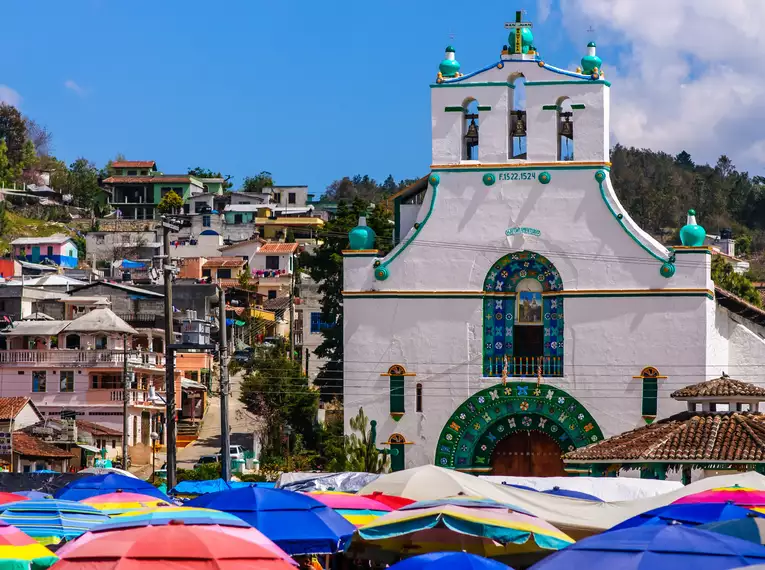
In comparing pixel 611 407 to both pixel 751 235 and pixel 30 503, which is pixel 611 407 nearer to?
pixel 30 503

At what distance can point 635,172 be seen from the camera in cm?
14788

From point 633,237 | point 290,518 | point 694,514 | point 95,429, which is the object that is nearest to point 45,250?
point 95,429

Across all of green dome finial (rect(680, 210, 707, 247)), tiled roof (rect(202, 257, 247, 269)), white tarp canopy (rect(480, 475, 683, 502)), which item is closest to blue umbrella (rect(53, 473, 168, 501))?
white tarp canopy (rect(480, 475, 683, 502))

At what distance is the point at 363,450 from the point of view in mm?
45906

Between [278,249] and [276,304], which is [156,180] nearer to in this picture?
[278,249]

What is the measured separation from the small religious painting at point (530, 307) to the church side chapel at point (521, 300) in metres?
0.05

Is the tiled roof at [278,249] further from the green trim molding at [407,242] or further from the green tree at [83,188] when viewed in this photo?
the green trim molding at [407,242]

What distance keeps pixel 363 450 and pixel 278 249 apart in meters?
57.0

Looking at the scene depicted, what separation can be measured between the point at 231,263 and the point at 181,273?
300cm

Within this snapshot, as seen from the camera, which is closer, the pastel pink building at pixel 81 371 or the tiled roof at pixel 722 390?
the tiled roof at pixel 722 390

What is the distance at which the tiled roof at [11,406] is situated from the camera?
5444 centimetres

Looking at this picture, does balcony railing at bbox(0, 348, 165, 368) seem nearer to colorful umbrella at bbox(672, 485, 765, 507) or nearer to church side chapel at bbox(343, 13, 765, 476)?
church side chapel at bbox(343, 13, 765, 476)

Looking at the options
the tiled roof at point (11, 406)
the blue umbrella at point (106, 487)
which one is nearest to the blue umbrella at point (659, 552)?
the blue umbrella at point (106, 487)

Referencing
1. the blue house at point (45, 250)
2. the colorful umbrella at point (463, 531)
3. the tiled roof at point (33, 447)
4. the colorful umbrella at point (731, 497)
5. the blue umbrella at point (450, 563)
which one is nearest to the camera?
the blue umbrella at point (450, 563)
